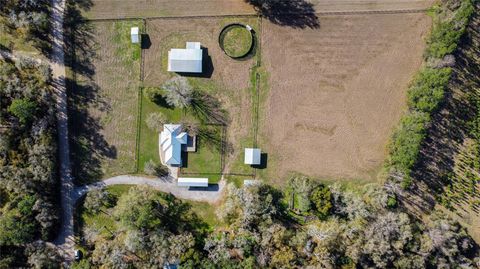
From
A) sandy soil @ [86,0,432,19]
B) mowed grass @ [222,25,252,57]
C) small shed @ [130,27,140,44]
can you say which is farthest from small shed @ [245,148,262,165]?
small shed @ [130,27,140,44]

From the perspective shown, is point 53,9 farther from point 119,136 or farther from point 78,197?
point 78,197

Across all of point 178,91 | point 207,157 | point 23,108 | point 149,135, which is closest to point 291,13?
point 178,91

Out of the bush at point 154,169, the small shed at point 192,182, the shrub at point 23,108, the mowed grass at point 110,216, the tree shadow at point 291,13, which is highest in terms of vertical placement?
the tree shadow at point 291,13

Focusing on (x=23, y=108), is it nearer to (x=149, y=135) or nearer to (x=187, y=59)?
(x=149, y=135)

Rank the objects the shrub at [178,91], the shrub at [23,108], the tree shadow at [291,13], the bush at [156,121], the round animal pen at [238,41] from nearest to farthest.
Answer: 1. the shrub at [23,108]
2. the shrub at [178,91]
3. the bush at [156,121]
4. the tree shadow at [291,13]
5. the round animal pen at [238,41]

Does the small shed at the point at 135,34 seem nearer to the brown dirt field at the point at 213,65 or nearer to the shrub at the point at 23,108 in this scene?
the brown dirt field at the point at 213,65

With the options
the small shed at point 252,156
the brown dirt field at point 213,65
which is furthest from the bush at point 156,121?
the small shed at point 252,156

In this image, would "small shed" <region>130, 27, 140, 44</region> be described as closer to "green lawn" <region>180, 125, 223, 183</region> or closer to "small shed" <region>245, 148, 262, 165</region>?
"green lawn" <region>180, 125, 223, 183</region>
